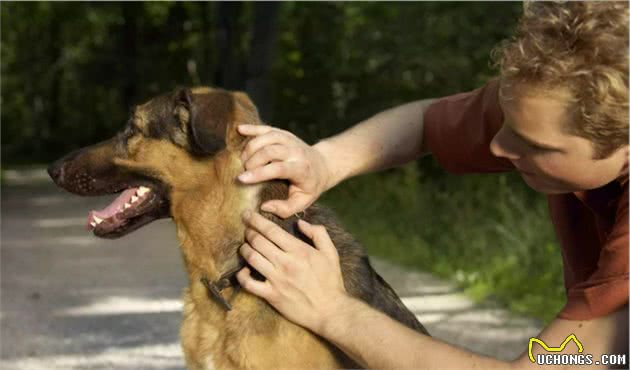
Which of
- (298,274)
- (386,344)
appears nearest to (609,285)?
(386,344)

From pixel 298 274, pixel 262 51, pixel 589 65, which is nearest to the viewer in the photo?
pixel 589 65

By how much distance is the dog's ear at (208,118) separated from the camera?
410cm

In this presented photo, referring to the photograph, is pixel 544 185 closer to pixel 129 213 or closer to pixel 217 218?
pixel 217 218

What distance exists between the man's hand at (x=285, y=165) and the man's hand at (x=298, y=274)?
0.17 m

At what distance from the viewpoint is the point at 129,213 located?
4.33 meters

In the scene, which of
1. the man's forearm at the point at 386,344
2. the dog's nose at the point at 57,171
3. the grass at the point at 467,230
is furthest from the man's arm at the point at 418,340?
the grass at the point at 467,230

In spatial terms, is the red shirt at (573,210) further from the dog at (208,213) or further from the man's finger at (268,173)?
the man's finger at (268,173)

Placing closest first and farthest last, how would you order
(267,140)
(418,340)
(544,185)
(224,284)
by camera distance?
1. (544,185)
2. (418,340)
3. (267,140)
4. (224,284)

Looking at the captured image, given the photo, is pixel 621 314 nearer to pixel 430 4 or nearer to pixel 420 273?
pixel 420 273

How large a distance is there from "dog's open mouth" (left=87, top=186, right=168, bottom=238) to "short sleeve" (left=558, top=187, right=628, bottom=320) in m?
1.90

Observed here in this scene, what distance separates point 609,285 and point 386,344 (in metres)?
0.75

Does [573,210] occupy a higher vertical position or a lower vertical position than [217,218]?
higher

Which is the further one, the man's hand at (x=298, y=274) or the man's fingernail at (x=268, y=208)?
the man's fingernail at (x=268, y=208)

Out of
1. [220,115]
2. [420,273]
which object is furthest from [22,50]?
[220,115]
